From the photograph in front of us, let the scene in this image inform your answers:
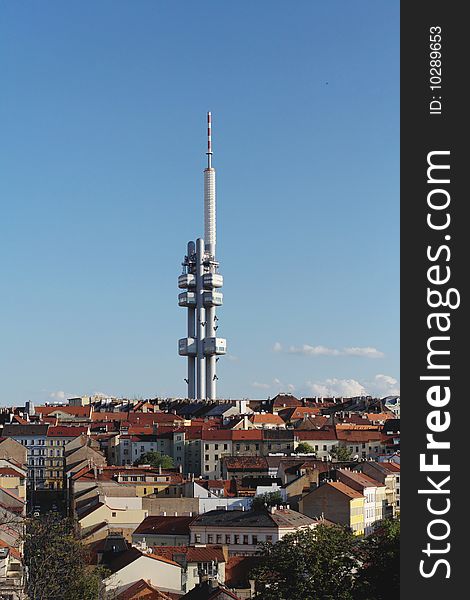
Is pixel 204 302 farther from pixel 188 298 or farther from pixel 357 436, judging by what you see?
pixel 357 436

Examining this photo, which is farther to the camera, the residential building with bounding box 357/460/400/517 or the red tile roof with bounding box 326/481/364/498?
the residential building with bounding box 357/460/400/517

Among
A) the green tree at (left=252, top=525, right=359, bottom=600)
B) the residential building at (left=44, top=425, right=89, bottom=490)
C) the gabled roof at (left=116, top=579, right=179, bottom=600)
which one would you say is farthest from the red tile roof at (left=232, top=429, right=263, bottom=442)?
the green tree at (left=252, top=525, right=359, bottom=600)

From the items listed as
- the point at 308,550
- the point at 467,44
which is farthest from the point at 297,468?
the point at 467,44

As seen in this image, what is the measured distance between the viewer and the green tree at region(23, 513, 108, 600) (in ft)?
118

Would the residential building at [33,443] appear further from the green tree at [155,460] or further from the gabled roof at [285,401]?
the gabled roof at [285,401]

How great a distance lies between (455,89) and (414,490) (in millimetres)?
4397

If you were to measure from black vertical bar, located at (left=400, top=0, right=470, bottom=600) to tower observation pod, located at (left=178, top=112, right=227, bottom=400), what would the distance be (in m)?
157

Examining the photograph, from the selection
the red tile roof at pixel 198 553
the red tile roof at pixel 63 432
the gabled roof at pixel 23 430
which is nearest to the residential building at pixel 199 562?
the red tile roof at pixel 198 553

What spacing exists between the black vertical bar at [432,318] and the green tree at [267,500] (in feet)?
164

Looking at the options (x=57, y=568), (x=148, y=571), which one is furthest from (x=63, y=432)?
(x=57, y=568)

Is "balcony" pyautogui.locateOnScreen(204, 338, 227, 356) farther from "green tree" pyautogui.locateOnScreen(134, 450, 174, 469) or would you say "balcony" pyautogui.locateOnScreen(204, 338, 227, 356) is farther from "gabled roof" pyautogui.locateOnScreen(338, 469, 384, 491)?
"gabled roof" pyautogui.locateOnScreen(338, 469, 384, 491)

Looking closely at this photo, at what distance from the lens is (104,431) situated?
118m

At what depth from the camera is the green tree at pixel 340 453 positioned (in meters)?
98.6

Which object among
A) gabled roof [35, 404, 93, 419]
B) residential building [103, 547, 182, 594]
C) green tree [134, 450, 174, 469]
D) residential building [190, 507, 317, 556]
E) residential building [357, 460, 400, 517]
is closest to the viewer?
residential building [103, 547, 182, 594]
